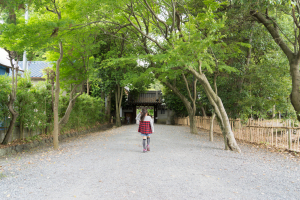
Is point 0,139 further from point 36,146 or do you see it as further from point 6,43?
point 6,43

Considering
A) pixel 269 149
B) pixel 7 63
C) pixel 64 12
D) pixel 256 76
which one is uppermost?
pixel 64 12

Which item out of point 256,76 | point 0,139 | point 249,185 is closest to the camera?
point 249,185

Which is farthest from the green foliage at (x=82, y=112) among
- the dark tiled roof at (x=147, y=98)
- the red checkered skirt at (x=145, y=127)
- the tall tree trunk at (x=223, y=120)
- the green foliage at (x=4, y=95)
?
the dark tiled roof at (x=147, y=98)

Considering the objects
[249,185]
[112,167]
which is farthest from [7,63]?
[249,185]

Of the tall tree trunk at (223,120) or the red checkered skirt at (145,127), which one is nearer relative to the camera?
the red checkered skirt at (145,127)

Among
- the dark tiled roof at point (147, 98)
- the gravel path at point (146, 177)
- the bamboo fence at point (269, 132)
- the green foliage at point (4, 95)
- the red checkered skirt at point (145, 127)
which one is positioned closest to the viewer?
the gravel path at point (146, 177)

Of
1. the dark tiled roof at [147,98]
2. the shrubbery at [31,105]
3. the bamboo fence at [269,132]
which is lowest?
the bamboo fence at [269,132]

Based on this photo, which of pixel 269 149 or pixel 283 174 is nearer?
pixel 283 174

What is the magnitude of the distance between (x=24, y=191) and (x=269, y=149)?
337 inches

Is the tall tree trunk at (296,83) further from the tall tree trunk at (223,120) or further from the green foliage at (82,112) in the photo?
the green foliage at (82,112)

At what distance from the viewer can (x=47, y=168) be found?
510cm

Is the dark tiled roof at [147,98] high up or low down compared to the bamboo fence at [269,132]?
up

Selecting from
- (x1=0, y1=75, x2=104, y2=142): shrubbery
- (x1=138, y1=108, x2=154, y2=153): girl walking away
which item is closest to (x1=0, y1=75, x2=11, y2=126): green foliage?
(x1=0, y1=75, x2=104, y2=142): shrubbery

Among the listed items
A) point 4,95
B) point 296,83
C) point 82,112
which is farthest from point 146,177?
point 82,112
